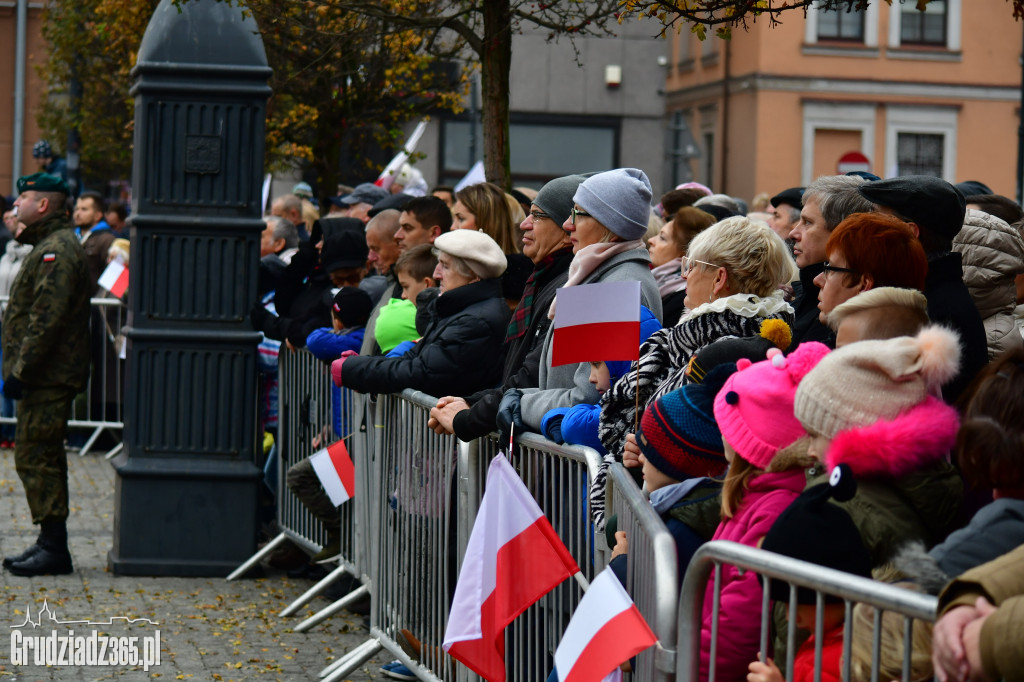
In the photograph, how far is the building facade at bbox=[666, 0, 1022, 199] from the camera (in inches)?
1540

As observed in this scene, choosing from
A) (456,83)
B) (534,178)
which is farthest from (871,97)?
(456,83)

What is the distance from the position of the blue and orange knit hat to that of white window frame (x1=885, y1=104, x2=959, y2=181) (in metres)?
37.6

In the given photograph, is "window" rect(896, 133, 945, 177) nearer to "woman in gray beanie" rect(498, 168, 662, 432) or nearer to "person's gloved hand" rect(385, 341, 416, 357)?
"person's gloved hand" rect(385, 341, 416, 357)

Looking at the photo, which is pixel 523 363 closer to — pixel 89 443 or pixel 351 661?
pixel 351 661

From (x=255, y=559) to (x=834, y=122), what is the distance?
33.8 meters

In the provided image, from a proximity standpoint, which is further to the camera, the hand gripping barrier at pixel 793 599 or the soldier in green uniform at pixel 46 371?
the soldier in green uniform at pixel 46 371

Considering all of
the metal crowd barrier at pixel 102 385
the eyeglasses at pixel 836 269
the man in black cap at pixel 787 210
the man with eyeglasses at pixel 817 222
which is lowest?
the metal crowd barrier at pixel 102 385

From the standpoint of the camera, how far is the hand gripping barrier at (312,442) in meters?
6.93

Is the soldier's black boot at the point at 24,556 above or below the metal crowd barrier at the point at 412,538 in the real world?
below

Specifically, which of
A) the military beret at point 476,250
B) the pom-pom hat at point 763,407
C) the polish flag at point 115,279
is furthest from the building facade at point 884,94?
the pom-pom hat at point 763,407

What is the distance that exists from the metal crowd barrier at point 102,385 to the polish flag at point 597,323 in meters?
9.44

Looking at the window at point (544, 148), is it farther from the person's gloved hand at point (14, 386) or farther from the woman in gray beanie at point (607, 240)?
the woman in gray beanie at point (607, 240)

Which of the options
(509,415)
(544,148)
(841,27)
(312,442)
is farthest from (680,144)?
(841,27)

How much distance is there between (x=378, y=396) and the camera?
6484mm
